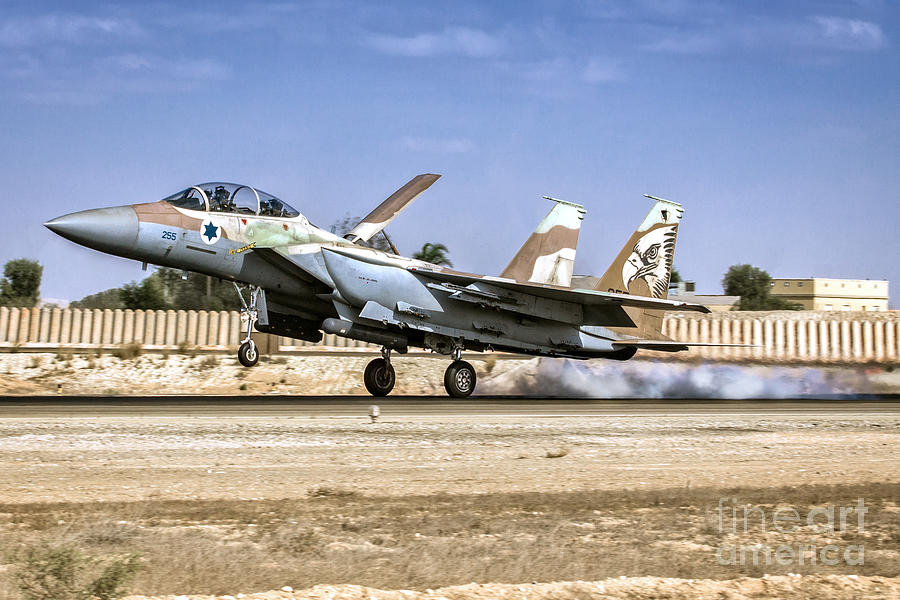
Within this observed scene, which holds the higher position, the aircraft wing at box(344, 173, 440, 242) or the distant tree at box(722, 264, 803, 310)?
the distant tree at box(722, 264, 803, 310)

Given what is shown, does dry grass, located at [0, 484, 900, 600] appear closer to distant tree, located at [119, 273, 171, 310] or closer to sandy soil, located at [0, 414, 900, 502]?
sandy soil, located at [0, 414, 900, 502]

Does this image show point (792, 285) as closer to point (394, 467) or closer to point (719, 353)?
point (719, 353)

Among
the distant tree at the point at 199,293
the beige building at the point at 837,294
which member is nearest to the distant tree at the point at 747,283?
the beige building at the point at 837,294

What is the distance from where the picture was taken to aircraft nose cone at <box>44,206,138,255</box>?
1550 cm

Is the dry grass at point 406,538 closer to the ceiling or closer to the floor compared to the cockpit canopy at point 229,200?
closer to the floor

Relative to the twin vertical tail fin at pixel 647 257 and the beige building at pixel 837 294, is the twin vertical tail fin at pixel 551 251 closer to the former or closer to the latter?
the twin vertical tail fin at pixel 647 257

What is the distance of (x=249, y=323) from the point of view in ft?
57.8

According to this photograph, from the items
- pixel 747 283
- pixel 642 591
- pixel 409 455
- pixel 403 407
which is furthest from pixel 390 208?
pixel 747 283

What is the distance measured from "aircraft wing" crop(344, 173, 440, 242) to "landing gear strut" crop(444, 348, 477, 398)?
12.1 ft

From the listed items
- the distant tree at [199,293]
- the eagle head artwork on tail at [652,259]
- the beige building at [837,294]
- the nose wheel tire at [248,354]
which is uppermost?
the beige building at [837,294]

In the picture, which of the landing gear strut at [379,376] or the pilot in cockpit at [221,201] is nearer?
the pilot in cockpit at [221,201]

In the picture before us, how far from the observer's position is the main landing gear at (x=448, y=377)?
63.2ft

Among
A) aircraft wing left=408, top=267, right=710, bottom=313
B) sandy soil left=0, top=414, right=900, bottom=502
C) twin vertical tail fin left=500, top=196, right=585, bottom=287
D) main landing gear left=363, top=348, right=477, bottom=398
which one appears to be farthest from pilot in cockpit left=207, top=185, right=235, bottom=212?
twin vertical tail fin left=500, top=196, right=585, bottom=287

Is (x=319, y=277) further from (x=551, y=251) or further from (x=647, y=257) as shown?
(x=647, y=257)
